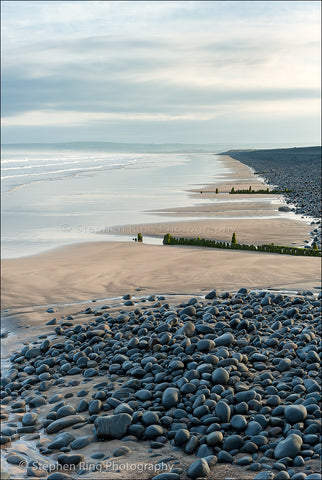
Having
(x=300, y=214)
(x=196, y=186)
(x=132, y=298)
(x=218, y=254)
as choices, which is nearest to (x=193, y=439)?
(x=132, y=298)

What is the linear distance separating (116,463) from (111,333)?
12.8 ft

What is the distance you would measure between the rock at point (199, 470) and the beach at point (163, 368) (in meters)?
0.01

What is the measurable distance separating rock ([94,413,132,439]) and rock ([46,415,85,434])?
1.29ft

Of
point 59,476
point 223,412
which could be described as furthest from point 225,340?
point 59,476

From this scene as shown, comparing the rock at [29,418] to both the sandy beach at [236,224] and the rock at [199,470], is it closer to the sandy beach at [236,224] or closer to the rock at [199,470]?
the rock at [199,470]

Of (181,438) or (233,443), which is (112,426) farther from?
(233,443)

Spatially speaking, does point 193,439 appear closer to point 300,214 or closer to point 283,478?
point 283,478

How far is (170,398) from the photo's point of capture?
652cm

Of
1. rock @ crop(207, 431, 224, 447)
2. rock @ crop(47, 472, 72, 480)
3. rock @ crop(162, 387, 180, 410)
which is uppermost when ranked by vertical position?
rock @ crop(162, 387, 180, 410)

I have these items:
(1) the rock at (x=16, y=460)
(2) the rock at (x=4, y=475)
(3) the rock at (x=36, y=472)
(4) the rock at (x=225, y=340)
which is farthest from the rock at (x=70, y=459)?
(4) the rock at (x=225, y=340)

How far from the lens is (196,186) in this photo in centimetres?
4300

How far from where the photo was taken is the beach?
18.5 feet

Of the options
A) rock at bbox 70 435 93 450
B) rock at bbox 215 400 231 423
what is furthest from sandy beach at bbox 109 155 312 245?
rock at bbox 70 435 93 450

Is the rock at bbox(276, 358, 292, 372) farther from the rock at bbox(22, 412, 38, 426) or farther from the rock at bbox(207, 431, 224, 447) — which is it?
the rock at bbox(22, 412, 38, 426)
